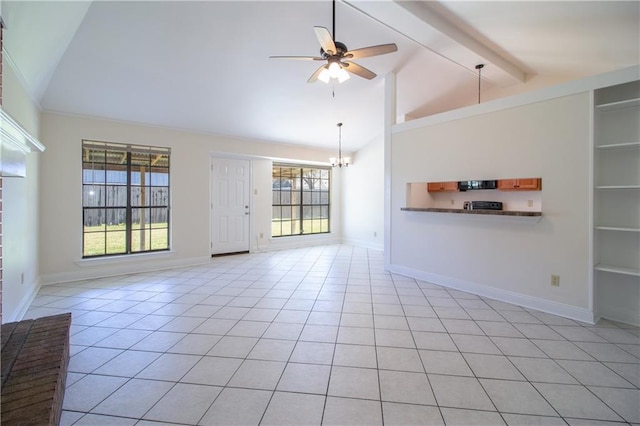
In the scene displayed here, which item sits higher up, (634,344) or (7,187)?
(7,187)

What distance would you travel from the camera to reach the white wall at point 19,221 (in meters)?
2.60

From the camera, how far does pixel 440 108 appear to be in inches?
218

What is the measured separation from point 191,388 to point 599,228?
383 centimetres

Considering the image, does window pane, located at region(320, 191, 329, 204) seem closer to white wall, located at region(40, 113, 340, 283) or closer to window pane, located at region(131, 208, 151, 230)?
white wall, located at region(40, 113, 340, 283)

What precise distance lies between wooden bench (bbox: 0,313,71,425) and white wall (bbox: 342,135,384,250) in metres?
5.81

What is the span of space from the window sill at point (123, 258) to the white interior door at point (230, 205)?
106 centimetres

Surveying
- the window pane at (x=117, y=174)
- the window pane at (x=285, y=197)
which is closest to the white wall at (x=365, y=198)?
the window pane at (x=285, y=197)

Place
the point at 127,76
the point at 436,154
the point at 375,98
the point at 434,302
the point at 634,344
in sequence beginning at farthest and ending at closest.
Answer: the point at 375,98, the point at 436,154, the point at 127,76, the point at 434,302, the point at 634,344

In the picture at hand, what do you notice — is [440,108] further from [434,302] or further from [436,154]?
A: [434,302]

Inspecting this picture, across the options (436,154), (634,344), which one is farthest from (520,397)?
(436,154)

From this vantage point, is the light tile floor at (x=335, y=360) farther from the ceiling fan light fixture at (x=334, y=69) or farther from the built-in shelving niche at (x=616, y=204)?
the ceiling fan light fixture at (x=334, y=69)

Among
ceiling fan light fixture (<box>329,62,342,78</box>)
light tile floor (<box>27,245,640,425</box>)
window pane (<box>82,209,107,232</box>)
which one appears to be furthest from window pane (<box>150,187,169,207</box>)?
ceiling fan light fixture (<box>329,62,342,78</box>)

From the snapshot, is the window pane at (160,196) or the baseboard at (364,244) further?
the baseboard at (364,244)

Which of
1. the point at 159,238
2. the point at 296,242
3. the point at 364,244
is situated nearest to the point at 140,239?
the point at 159,238
